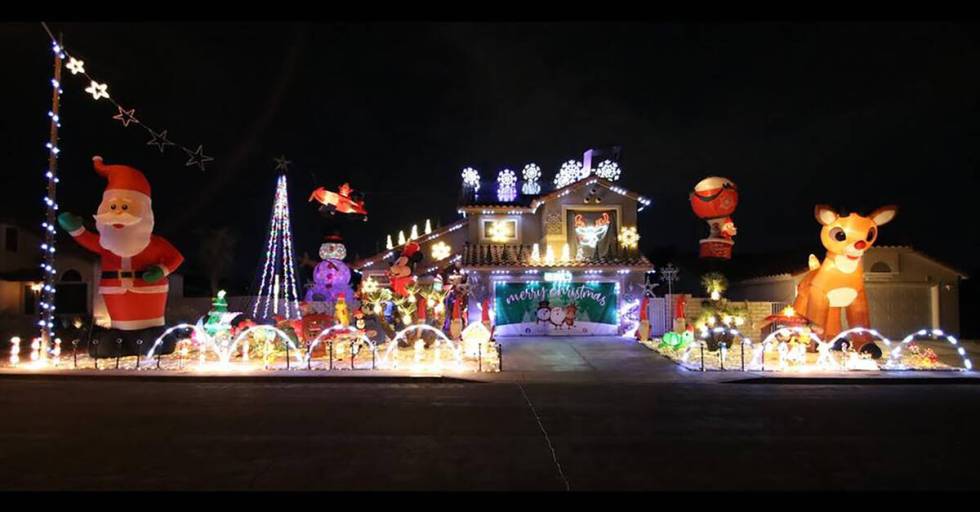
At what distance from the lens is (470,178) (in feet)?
85.9

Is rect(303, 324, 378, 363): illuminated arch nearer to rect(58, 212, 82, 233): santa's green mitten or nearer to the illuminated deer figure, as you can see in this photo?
rect(58, 212, 82, 233): santa's green mitten

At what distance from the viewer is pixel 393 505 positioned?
18.8ft

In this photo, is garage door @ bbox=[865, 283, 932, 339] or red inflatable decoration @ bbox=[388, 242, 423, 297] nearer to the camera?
red inflatable decoration @ bbox=[388, 242, 423, 297]

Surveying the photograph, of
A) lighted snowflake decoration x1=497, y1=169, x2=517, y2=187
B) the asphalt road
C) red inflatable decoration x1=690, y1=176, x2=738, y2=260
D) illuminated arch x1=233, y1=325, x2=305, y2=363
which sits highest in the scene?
lighted snowflake decoration x1=497, y1=169, x2=517, y2=187

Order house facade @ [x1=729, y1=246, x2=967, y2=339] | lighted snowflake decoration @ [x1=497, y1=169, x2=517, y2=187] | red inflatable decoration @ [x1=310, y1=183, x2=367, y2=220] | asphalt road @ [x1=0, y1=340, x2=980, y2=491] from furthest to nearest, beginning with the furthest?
lighted snowflake decoration @ [x1=497, y1=169, x2=517, y2=187] → house facade @ [x1=729, y1=246, x2=967, y2=339] → red inflatable decoration @ [x1=310, y1=183, x2=367, y2=220] → asphalt road @ [x1=0, y1=340, x2=980, y2=491]

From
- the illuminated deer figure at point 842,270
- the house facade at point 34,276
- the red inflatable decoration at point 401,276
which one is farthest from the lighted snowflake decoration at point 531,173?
the house facade at point 34,276

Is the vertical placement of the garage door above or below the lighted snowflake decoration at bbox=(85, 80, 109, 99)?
below

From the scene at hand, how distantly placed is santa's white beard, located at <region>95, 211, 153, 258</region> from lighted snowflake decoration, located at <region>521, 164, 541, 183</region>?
14387mm

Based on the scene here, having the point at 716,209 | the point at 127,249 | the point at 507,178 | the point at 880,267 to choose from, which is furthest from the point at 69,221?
the point at 880,267

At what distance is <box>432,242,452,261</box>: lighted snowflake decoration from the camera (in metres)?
26.5

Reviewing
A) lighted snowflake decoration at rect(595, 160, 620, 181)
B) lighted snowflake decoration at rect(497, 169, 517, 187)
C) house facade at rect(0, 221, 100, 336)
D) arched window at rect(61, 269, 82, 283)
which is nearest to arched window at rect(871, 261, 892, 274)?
lighted snowflake decoration at rect(595, 160, 620, 181)

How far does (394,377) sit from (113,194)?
9205 millimetres

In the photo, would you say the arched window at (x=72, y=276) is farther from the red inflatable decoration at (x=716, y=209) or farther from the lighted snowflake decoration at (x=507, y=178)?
the red inflatable decoration at (x=716, y=209)

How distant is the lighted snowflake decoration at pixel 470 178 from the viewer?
Answer: 1030 inches
